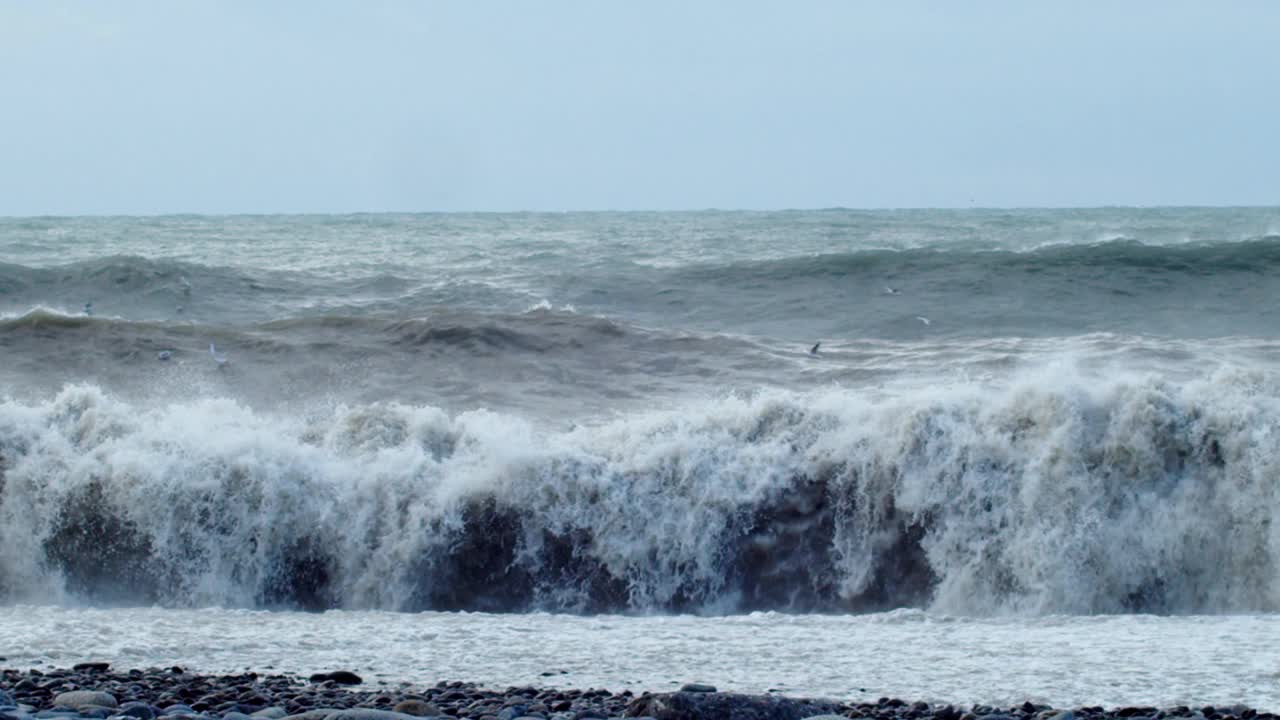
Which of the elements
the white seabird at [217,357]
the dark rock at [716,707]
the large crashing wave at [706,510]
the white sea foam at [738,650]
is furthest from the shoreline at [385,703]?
the white seabird at [217,357]

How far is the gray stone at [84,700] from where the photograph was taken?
16.6 feet

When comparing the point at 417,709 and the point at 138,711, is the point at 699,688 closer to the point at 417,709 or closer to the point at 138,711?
the point at 417,709

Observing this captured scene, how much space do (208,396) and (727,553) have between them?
5.60 metres

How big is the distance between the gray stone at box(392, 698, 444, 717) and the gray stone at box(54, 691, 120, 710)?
3.42ft

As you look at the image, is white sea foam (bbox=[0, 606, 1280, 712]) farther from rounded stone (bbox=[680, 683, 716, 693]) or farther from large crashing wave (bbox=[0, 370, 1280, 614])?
large crashing wave (bbox=[0, 370, 1280, 614])

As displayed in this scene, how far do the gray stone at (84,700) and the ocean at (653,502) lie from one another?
145 cm

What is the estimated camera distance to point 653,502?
9570 mm

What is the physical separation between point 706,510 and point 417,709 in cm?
458

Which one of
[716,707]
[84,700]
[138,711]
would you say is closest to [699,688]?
[716,707]

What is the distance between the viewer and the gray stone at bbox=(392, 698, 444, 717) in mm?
5102

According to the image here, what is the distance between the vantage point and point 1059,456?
959cm

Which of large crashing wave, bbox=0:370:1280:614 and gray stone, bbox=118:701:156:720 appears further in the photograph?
large crashing wave, bbox=0:370:1280:614

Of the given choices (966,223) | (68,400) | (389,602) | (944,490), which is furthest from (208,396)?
(966,223)

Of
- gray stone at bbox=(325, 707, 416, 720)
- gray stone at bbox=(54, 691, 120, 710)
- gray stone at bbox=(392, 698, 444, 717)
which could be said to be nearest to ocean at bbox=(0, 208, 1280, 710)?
gray stone at bbox=(392, 698, 444, 717)
